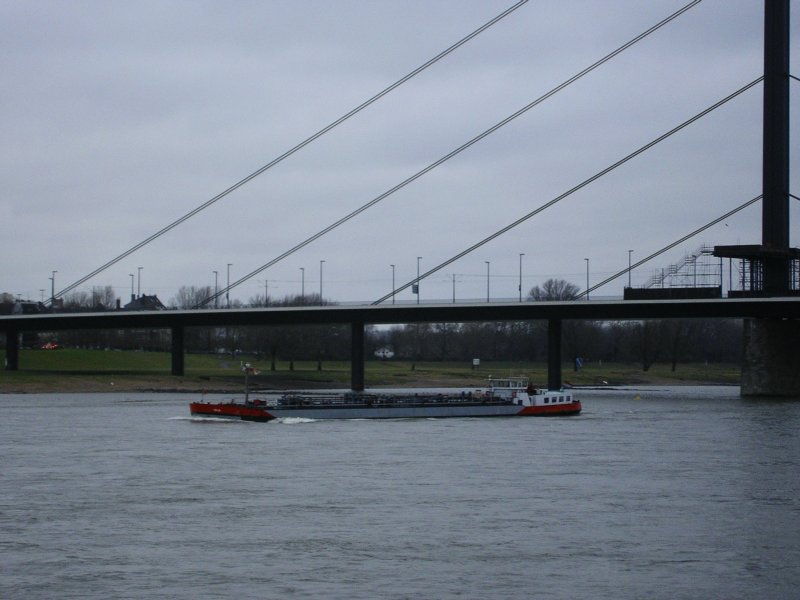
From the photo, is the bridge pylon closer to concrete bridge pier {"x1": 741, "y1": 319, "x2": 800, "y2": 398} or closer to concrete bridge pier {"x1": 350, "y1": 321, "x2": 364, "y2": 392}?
concrete bridge pier {"x1": 741, "y1": 319, "x2": 800, "y2": 398}

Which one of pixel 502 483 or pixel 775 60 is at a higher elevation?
pixel 775 60

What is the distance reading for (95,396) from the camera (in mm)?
89688

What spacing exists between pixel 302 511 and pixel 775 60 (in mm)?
64571

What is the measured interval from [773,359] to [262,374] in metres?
52.6

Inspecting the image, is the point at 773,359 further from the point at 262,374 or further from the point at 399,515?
the point at 399,515

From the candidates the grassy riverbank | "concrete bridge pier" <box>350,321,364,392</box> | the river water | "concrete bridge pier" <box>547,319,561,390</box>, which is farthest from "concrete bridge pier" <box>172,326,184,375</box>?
the river water

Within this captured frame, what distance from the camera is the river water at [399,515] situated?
2353 centimetres

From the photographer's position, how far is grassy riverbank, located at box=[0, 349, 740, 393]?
334ft

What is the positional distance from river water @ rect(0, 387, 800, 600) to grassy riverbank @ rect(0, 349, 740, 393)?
159 ft

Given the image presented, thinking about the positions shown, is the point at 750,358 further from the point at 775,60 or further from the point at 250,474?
the point at 250,474

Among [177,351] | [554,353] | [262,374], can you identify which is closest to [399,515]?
[554,353]

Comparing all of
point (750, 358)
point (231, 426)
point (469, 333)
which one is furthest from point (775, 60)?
point (469, 333)

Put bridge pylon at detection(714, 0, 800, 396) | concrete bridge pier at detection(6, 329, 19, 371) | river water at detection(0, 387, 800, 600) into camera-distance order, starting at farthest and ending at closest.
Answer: concrete bridge pier at detection(6, 329, 19, 371) < bridge pylon at detection(714, 0, 800, 396) < river water at detection(0, 387, 800, 600)

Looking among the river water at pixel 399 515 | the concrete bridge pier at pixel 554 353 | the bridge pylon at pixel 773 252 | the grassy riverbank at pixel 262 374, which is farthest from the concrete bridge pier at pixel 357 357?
the river water at pixel 399 515
